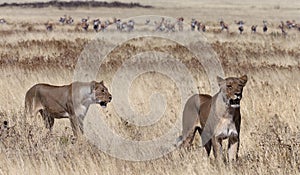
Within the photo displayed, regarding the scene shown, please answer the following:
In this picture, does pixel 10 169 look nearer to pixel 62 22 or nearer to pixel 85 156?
pixel 85 156

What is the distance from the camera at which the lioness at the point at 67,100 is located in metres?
10.1

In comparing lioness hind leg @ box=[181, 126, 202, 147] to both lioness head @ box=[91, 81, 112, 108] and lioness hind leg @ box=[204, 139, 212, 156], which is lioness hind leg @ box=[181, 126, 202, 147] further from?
lioness head @ box=[91, 81, 112, 108]

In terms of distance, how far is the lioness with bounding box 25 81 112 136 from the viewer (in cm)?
1008

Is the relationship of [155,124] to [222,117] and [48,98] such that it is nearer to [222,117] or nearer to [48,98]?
[48,98]

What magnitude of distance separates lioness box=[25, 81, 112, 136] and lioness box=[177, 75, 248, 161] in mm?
2231

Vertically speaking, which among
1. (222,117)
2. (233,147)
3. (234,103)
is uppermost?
(234,103)

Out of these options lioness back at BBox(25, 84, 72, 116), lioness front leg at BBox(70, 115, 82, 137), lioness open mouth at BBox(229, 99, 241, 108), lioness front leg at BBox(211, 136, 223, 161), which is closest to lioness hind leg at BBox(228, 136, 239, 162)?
lioness front leg at BBox(211, 136, 223, 161)

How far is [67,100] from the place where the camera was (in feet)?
33.3

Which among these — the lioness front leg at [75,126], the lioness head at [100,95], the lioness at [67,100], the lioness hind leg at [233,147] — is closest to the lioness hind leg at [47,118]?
the lioness at [67,100]

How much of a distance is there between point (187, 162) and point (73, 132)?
2363 millimetres

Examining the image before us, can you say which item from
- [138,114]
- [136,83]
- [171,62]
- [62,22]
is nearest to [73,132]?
[138,114]

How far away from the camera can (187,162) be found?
298 inches

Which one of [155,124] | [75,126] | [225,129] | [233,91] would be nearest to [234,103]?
[233,91]

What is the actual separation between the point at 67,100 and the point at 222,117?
2.93 meters
